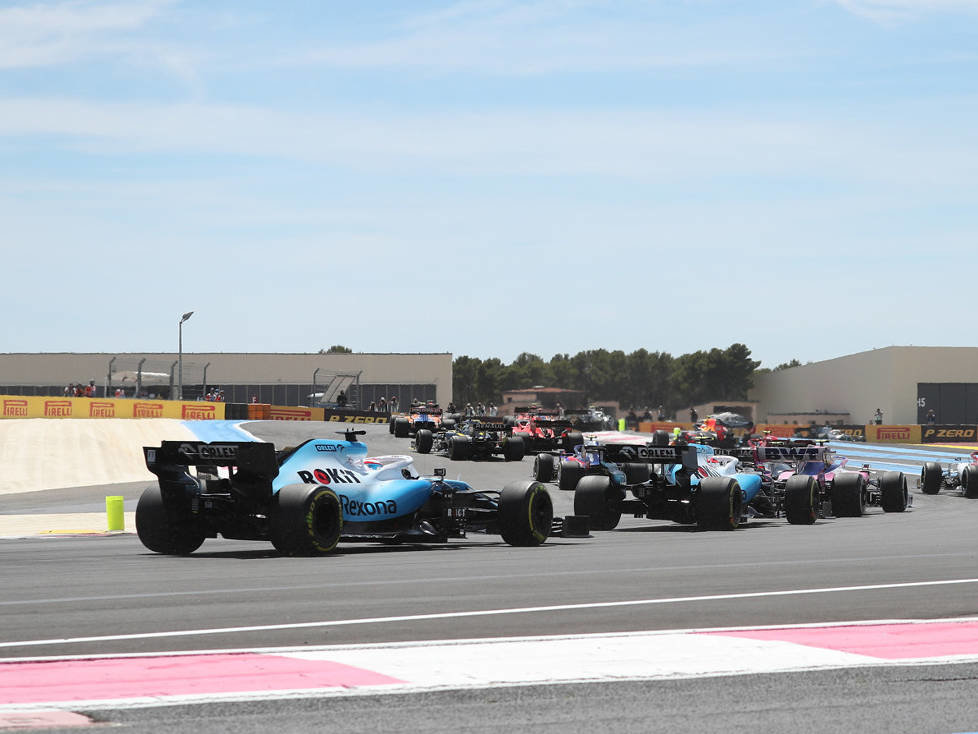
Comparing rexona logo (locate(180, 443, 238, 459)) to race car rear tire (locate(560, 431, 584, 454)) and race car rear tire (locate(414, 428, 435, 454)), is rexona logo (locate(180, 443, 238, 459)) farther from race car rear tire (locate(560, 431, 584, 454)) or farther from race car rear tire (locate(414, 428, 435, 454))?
race car rear tire (locate(560, 431, 584, 454))

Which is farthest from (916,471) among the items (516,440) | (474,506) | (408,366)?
(408,366)

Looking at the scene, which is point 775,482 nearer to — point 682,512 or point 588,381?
point 682,512

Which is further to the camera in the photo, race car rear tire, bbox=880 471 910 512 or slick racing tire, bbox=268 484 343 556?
race car rear tire, bbox=880 471 910 512

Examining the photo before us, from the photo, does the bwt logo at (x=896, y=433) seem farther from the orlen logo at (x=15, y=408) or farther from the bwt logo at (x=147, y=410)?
the orlen logo at (x=15, y=408)

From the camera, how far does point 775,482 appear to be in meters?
23.0

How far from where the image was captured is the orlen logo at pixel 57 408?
5944cm

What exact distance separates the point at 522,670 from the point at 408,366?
93.8 m

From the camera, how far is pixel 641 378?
187m

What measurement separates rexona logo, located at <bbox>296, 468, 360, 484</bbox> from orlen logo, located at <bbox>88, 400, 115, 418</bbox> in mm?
47967

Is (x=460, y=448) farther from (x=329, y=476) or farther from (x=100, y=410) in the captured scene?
(x=100, y=410)

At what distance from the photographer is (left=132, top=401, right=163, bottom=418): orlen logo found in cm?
6069

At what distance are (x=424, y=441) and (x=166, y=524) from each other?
28.1 meters

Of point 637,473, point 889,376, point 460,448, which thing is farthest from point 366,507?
point 889,376

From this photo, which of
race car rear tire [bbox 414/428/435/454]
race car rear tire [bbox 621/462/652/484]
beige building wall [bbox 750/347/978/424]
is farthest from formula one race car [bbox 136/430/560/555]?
beige building wall [bbox 750/347/978/424]
